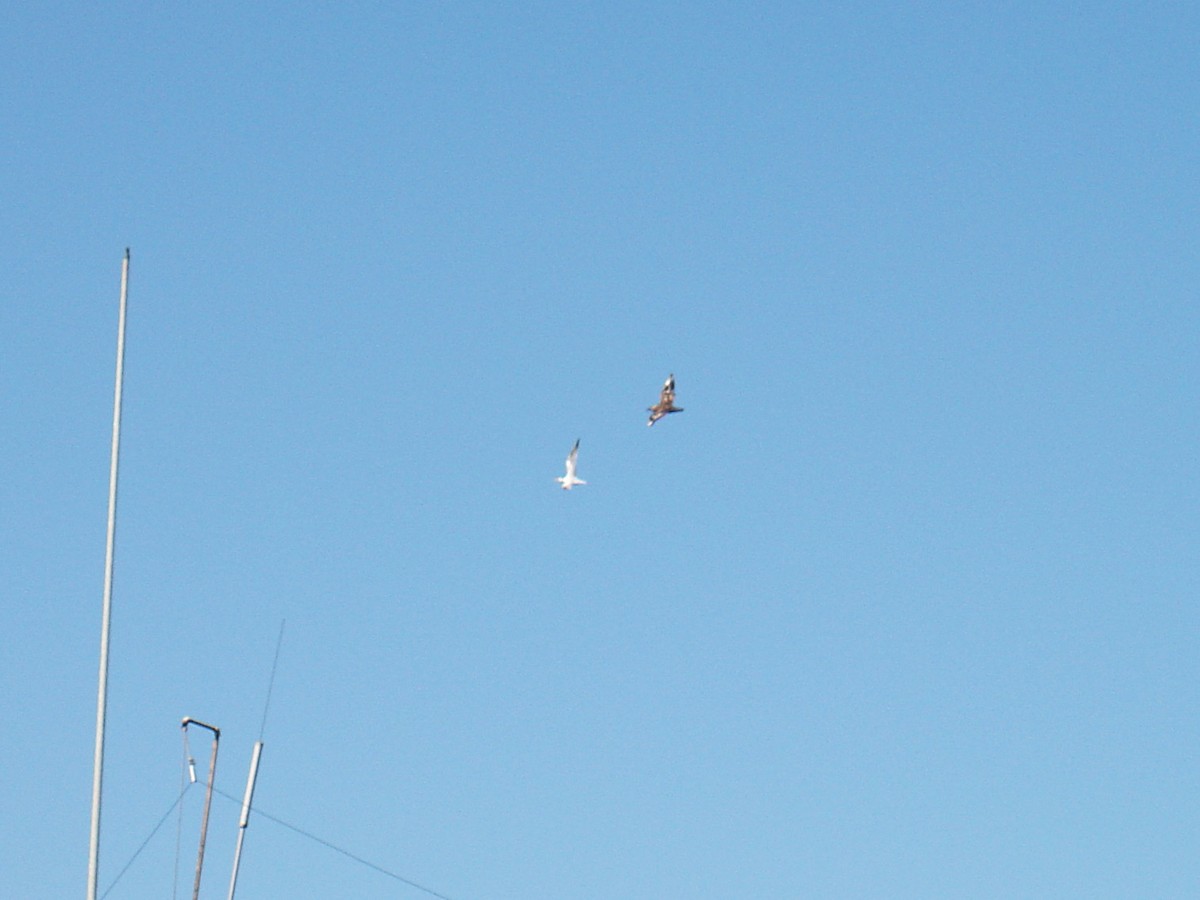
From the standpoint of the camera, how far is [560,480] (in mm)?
79062

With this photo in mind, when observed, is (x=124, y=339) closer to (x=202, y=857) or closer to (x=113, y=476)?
(x=113, y=476)

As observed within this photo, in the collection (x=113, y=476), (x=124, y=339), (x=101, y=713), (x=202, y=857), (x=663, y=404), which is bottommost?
(x=202, y=857)

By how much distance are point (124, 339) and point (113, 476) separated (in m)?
3.57

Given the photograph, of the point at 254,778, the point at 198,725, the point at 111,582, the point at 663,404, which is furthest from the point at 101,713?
the point at 663,404

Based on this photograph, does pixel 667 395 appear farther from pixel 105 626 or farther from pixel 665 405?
pixel 105 626

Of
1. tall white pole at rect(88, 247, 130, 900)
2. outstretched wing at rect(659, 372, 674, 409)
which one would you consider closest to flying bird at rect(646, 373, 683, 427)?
outstretched wing at rect(659, 372, 674, 409)

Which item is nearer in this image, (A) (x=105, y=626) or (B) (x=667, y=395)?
(A) (x=105, y=626)

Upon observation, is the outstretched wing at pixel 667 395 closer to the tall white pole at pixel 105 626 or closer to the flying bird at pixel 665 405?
the flying bird at pixel 665 405

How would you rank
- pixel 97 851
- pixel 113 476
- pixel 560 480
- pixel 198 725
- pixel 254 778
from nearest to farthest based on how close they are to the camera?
1. pixel 97 851
2. pixel 113 476
3. pixel 198 725
4. pixel 254 778
5. pixel 560 480

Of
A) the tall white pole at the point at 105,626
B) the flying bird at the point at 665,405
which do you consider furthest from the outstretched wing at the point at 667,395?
the tall white pole at the point at 105,626

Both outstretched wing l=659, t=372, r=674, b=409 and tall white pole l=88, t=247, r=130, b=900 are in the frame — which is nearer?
tall white pole l=88, t=247, r=130, b=900

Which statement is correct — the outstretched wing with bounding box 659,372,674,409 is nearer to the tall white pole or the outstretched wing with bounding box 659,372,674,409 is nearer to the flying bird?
the flying bird

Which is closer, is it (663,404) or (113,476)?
(113,476)

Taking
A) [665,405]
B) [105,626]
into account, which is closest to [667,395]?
[665,405]
